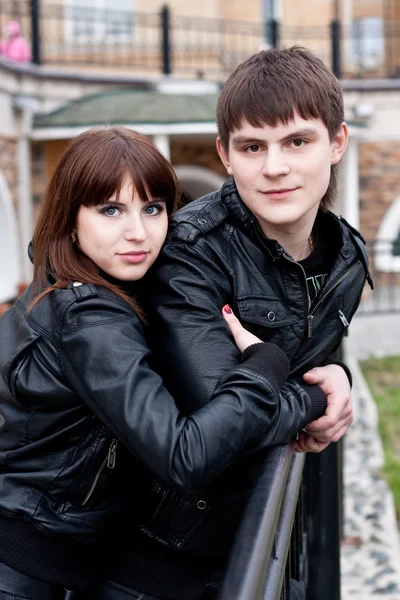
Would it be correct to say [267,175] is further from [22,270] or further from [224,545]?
[22,270]

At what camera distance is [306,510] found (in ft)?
9.31

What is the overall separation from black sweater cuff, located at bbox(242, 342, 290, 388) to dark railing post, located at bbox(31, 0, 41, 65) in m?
12.3

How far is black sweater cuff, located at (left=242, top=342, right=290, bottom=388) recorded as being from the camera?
171cm

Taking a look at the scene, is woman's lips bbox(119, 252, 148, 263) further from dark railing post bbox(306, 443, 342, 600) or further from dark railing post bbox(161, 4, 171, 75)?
dark railing post bbox(161, 4, 171, 75)

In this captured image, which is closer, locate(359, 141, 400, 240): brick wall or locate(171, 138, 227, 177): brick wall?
locate(171, 138, 227, 177): brick wall

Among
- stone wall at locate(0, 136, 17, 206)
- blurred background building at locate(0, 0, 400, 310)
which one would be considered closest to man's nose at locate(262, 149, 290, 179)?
blurred background building at locate(0, 0, 400, 310)

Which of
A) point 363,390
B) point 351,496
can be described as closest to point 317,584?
point 351,496

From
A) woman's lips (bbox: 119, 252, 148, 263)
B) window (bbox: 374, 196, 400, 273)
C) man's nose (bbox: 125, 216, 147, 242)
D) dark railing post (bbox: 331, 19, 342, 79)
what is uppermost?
dark railing post (bbox: 331, 19, 342, 79)

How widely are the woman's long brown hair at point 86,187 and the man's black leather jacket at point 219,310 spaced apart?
10 centimetres

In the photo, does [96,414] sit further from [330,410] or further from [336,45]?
[336,45]

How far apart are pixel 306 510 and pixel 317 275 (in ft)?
3.46

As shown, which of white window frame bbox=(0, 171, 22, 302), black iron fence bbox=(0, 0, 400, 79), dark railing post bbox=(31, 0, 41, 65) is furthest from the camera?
black iron fence bbox=(0, 0, 400, 79)

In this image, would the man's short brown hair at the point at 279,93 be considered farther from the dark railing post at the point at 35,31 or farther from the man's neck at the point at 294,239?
the dark railing post at the point at 35,31

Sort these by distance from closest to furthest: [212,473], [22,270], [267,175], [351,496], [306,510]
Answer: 1. [212,473]
2. [267,175]
3. [306,510]
4. [351,496]
5. [22,270]
